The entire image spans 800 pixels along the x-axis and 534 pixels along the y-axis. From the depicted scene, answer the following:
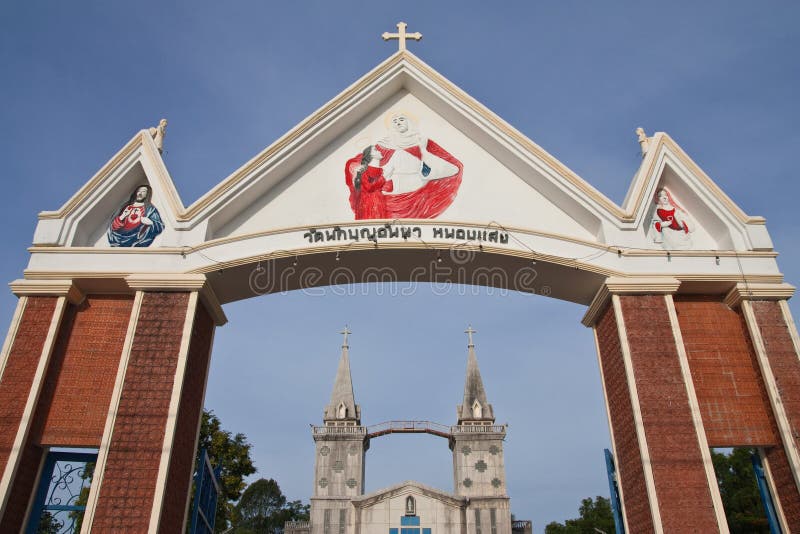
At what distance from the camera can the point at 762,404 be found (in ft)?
36.8

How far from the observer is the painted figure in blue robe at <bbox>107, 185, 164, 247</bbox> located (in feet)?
40.4

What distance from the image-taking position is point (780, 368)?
1112cm

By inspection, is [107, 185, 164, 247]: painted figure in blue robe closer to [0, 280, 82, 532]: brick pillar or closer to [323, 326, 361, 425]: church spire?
[0, 280, 82, 532]: brick pillar

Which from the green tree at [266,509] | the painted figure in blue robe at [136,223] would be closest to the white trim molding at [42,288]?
the painted figure in blue robe at [136,223]

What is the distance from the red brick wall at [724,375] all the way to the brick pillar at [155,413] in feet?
29.0

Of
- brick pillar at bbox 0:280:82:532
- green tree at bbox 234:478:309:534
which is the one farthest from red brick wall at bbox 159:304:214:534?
green tree at bbox 234:478:309:534

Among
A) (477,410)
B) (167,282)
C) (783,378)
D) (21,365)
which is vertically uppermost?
(477,410)

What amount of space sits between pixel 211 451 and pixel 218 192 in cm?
1658

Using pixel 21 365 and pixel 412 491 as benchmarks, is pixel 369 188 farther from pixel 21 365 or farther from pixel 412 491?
pixel 412 491

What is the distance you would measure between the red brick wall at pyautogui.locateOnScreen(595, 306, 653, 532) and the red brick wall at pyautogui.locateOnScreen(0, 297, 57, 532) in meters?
9.81

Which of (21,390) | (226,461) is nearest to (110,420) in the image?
(21,390)

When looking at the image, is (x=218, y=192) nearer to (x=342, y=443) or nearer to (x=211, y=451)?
(x=211, y=451)

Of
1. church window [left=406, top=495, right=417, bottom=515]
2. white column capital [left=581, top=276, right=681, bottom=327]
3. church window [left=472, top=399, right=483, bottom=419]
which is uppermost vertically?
church window [left=472, top=399, right=483, bottom=419]

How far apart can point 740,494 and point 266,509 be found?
58496 mm
